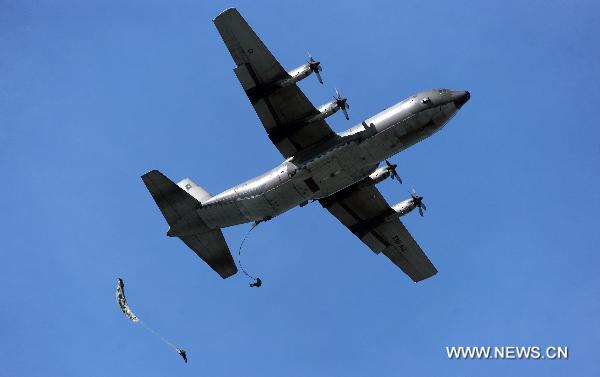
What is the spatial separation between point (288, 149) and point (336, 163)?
3346mm

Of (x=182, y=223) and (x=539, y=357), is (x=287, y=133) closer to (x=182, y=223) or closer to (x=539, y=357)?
(x=182, y=223)

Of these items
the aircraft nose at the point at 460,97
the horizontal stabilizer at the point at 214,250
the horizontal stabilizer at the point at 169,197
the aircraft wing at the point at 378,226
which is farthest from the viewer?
the aircraft wing at the point at 378,226

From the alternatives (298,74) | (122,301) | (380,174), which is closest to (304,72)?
(298,74)

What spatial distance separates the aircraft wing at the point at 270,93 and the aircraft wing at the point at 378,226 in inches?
228

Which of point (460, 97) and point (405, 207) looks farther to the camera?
point (405, 207)

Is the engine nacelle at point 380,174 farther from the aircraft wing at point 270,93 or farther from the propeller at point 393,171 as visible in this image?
the aircraft wing at point 270,93

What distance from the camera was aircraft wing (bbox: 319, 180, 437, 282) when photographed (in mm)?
51875

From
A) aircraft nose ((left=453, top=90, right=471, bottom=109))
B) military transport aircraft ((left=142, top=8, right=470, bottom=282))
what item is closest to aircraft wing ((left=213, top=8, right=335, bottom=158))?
military transport aircraft ((left=142, top=8, right=470, bottom=282))

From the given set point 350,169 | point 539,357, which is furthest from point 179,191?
point 539,357

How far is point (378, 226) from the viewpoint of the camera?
52812mm

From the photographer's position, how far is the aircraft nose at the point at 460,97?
45.5 meters

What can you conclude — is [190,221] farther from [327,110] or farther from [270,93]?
[327,110]

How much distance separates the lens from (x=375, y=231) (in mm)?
53031

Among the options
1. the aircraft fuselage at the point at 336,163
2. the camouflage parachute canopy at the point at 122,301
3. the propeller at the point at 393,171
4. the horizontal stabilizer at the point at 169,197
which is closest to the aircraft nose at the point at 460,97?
the aircraft fuselage at the point at 336,163
